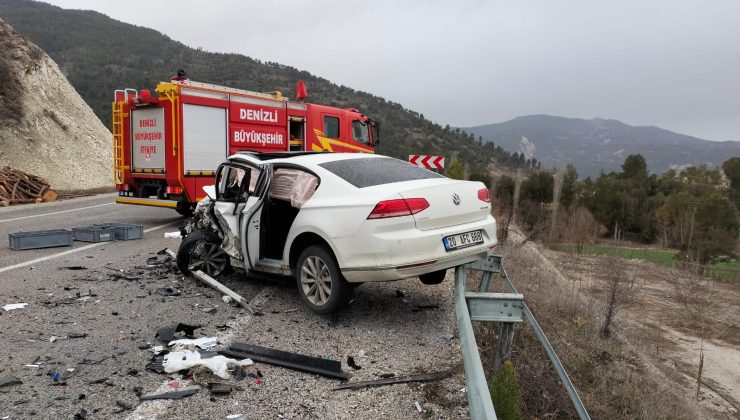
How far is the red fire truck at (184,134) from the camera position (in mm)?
11094

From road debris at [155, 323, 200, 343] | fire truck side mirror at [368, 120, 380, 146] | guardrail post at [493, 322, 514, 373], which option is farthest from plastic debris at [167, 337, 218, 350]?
fire truck side mirror at [368, 120, 380, 146]

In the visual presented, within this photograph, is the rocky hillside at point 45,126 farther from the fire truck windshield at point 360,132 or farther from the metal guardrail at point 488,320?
the metal guardrail at point 488,320

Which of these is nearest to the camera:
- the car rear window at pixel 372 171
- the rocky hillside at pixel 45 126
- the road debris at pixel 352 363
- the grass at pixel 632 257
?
the road debris at pixel 352 363

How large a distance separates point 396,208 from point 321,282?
1.13 meters

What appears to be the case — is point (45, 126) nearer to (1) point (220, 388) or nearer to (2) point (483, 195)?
(2) point (483, 195)

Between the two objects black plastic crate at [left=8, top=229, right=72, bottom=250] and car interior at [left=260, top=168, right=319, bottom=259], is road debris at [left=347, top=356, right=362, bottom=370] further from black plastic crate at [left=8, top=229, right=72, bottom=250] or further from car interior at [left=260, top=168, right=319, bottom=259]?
black plastic crate at [left=8, top=229, right=72, bottom=250]

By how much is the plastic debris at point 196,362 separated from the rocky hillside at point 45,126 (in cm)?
2332

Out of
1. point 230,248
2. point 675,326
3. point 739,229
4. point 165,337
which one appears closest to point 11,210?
point 230,248

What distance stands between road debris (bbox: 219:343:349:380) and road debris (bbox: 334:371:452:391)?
0.45 feet

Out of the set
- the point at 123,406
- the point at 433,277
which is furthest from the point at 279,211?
the point at 123,406

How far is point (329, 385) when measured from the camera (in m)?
3.76

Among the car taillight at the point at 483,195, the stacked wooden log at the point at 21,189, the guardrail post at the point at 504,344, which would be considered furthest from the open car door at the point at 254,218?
the stacked wooden log at the point at 21,189

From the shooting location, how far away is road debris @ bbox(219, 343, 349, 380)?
12.9 ft

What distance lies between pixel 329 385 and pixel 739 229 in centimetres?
4387
